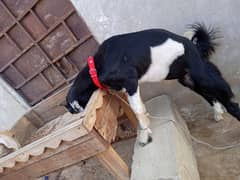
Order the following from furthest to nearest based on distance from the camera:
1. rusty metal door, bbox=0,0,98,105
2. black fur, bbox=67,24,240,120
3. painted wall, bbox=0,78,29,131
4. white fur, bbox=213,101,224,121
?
painted wall, bbox=0,78,29,131
rusty metal door, bbox=0,0,98,105
white fur, bbox=213,101,224,121
black fur, bbox=67,24,240,120

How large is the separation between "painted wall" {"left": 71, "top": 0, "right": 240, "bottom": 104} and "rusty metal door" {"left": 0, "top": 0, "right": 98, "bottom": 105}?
14cm

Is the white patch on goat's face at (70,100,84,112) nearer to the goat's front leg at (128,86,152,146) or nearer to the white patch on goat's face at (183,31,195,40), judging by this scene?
the goat's front leg at (128,86,152,146)

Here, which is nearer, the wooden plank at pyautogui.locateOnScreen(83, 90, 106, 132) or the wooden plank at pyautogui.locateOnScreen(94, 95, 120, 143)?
the wooden plank at pyautogui.locateOnScreen(83, 90, 106, 132)

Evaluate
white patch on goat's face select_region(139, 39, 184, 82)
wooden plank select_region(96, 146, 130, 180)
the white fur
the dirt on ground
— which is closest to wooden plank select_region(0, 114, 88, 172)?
wooden plank select_region(96, 146, 130, 180)

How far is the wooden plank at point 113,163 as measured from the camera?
135 centimetres

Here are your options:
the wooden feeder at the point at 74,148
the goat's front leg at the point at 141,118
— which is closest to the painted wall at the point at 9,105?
the wooden feeder at the point at 74,148

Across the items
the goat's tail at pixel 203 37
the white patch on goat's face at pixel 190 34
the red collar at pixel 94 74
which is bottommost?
the goat's tail at pixel 203 37

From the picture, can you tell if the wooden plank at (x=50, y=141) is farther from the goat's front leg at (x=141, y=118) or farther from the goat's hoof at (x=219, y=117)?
the goat's hoof at (x=219, y=117)

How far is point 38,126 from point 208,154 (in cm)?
141

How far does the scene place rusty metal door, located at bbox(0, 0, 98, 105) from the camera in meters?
1.92

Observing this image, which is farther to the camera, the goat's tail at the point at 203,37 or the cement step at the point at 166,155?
the goat's tail at the point at 203,37

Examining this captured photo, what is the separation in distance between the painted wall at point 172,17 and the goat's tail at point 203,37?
45 mm

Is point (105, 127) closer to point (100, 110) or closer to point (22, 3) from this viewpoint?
point (100, 110)

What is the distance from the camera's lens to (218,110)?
5.69 feet
